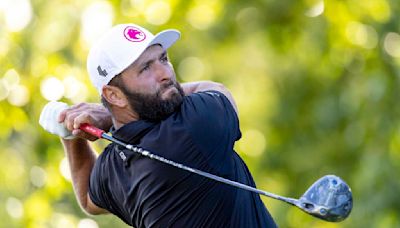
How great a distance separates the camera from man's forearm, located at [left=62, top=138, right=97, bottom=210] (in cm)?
690

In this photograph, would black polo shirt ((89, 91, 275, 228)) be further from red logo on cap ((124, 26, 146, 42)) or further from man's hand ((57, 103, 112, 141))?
red logo on cap ((124, 26, 146, 42))

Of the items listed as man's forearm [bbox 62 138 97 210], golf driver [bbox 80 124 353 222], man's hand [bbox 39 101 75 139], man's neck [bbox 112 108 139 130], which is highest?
man's neck [bbox 112 108 139 130]

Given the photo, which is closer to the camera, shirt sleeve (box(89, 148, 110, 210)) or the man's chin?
the man's chin

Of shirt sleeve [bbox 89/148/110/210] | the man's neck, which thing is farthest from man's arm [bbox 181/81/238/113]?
shirt sleeve [bbox 89/148/110/210]

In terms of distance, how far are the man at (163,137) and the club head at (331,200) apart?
0.39 meters

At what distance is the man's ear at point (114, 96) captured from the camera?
21.3 ft

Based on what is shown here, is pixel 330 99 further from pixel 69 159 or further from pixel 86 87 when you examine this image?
pixel 69 159

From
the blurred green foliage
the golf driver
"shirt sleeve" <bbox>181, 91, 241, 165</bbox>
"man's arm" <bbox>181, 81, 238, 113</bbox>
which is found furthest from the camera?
the blurred green foliage

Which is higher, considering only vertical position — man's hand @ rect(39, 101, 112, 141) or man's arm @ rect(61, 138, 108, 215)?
man's hand @ rect(39, 101, 112, 141)

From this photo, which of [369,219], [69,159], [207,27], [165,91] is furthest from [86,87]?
[165,91]

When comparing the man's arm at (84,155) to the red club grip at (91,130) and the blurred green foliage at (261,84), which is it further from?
the blurred green foliage at (261,84)

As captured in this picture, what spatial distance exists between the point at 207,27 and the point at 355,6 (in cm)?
95

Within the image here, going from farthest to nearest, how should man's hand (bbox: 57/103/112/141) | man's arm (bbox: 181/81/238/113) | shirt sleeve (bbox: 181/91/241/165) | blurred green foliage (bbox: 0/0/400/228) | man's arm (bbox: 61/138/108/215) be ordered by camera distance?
blurred green foliage (bbox: 0/0/400/228) → man's arm (bbox: 61/138/108/215) → man's arm (bbox: 181/81/238/113) → man's hand (bbox: 57/103/112/141) → shirt sleeve (bbox: 181/91/241/165)

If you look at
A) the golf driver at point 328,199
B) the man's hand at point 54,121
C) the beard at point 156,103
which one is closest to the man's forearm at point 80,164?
the man's hand at point 54,121
